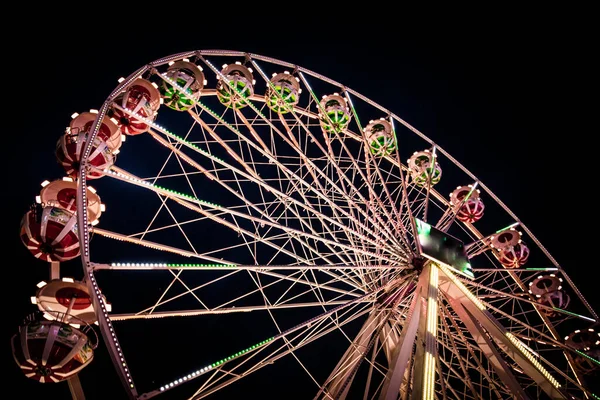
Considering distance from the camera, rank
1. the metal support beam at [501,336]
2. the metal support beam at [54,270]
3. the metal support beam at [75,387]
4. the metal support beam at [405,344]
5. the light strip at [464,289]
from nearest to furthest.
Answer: the metal support beam at [75,387]
the metal support beam at [405,344]
the metal support beam at [54,270]
the metal support beam at [501,336]
the light strip at [464,289]

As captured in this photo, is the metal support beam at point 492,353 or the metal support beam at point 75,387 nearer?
the metal support beam at point 75,387

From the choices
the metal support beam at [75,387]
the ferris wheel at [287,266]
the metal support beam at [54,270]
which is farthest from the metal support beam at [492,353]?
the metal support beam at [54,270]

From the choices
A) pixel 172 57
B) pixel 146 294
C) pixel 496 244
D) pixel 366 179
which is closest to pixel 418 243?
pixel 366 179

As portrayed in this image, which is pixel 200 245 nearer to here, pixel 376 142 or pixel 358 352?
pixel 376 142

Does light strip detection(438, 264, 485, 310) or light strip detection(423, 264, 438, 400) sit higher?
light strip detection(438, 264, 485, 310)

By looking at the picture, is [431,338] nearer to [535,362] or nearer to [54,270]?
[535,362]

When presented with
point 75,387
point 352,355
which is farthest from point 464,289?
point 75,387

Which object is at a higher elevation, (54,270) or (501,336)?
(501,336)

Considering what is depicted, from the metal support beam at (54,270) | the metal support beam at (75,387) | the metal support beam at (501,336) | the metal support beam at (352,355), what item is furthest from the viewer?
the metal support beam at (352,355)

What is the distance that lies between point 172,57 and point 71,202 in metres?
3.03

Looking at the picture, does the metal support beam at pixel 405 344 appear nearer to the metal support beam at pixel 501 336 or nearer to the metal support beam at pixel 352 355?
the metal support beam at pixel 501 336

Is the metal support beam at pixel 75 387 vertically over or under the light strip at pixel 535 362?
under

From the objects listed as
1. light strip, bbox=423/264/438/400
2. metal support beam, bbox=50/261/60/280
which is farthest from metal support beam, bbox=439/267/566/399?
metal support beam, bbox=50/261/60/280

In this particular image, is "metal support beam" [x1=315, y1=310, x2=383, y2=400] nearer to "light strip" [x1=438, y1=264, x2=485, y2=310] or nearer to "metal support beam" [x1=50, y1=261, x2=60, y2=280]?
"light strip" [x1=438, y1=264, x2=485, y2=310]
